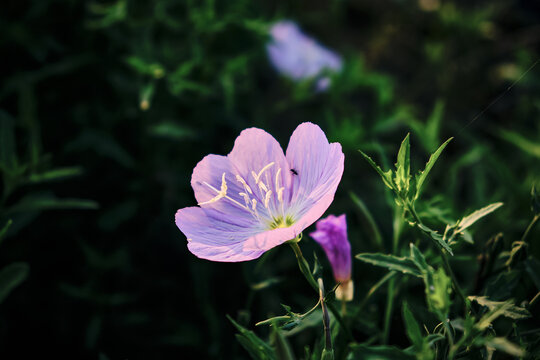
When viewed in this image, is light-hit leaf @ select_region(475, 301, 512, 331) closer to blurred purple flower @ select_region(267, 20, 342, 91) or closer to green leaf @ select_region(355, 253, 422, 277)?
green leaf @ select_region(355, 253, 422, 277)

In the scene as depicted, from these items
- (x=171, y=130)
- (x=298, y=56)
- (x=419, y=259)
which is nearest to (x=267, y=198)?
(x=419, y=259)

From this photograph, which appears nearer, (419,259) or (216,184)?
(419,259)

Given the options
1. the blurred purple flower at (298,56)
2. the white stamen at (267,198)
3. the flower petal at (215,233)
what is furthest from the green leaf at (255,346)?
the blurred purple flower at (298,56)

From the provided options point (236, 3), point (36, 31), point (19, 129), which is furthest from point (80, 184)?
point (236, 3)

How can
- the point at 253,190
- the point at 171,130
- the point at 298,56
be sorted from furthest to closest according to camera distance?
the point at 298,56
the point at 171,130
the point at 253,190

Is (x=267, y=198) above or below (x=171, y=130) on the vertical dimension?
above

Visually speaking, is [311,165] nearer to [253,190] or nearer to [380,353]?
[253,190]

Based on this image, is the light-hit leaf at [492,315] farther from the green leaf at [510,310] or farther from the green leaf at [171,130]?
the green leaf at [171,130]

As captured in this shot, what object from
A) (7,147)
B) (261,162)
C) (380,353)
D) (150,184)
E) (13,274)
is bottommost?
(150,184)
